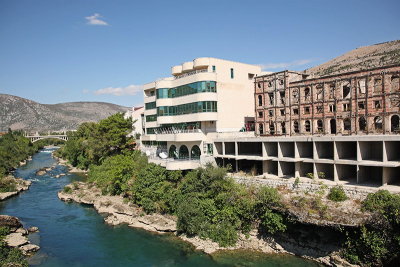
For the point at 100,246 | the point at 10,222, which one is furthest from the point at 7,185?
the point at 100,246

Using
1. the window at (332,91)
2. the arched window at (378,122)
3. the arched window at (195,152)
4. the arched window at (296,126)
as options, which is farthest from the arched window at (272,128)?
the arched window at (378,122)

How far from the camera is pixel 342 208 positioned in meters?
25.4

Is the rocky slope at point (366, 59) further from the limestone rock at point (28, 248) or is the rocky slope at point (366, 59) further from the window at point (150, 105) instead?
the limestone rock at point (28, 248)

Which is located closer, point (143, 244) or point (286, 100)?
point (143, 244)

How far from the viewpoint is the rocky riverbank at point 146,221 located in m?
28.0

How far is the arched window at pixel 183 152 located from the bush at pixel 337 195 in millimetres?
20375

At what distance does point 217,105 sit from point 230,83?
13.0 feet

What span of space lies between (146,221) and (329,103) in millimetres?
25488

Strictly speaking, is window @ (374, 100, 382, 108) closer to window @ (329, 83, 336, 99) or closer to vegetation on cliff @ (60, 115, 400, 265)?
window @ (329, 83, 336, 99)

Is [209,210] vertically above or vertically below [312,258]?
above

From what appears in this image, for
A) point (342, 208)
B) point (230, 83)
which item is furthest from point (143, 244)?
point (230, 83)

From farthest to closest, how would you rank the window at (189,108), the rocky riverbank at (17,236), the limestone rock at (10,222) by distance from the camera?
the window at (189,108)
the limestone rock at (10,222)
the rocky riverbank at (17,236)

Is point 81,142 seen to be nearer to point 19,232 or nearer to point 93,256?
point 19,232

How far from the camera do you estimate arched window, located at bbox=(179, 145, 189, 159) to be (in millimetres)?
43250
